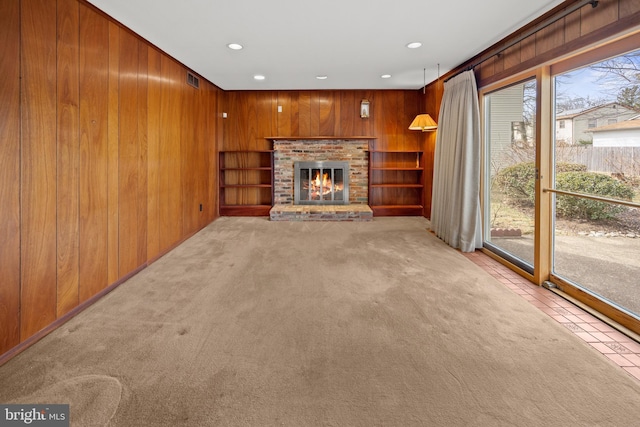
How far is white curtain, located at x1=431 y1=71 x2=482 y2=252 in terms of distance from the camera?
4.02m

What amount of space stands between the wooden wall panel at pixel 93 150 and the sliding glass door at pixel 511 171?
149 inches

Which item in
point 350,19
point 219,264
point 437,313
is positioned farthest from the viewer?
point 219,264

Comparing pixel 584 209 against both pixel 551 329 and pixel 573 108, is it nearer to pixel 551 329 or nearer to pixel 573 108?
pixel 573 108

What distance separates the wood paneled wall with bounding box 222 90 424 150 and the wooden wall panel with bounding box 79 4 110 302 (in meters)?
3.71

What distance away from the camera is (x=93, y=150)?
8.96ft

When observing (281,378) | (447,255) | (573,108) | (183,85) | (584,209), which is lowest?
(281,378)

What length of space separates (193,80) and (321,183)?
2.84 metres

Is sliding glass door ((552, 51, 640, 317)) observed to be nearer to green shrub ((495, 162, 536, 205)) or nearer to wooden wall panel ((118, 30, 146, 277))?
green shrub ((495, 162, 536, 205))

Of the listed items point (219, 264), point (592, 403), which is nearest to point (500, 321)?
point (592, 403)

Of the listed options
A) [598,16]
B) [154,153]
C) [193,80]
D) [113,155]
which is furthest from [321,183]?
[598,16]

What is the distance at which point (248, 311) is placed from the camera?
2.54 m

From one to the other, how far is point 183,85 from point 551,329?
15.5 ft

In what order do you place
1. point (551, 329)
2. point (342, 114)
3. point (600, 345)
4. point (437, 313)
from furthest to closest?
point (342, 114)
point (437, 313)
point (551, 329)
point (600, 345)

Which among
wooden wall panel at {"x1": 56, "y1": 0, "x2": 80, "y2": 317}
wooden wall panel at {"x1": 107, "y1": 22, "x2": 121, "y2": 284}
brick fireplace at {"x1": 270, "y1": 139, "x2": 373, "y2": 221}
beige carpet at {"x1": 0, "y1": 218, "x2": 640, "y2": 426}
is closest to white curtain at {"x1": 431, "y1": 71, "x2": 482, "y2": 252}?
beige carpet at {"x1": 0, "y1": 218, "x2": 640, "y2": 426}
